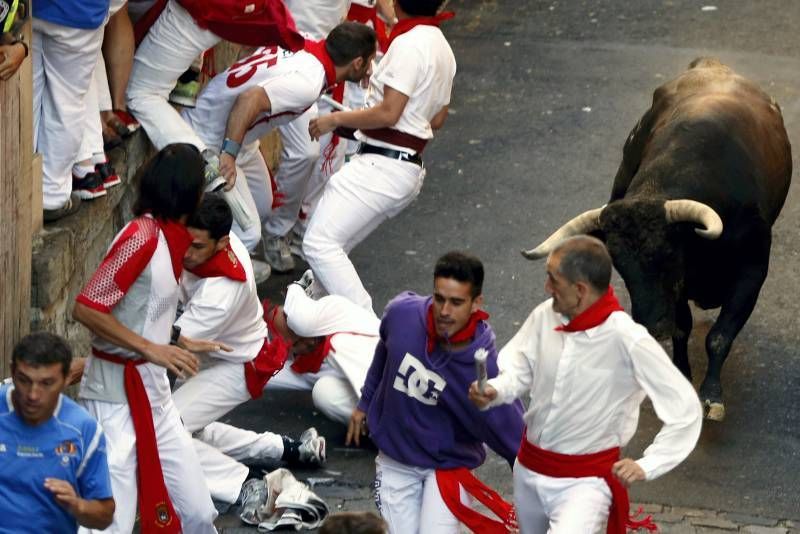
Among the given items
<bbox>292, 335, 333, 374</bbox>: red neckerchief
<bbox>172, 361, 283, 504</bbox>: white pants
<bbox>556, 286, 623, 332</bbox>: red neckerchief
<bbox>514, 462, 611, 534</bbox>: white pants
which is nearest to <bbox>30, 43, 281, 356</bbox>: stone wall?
<bbox>172, 361, 283, 504</bbox>: white pants

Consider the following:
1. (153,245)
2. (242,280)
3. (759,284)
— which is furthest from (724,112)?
(153,245)

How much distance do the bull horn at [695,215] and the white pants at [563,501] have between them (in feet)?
8.56

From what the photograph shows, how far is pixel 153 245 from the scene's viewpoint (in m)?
6.58

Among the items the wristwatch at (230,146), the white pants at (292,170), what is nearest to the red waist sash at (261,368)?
the wristwatch at (230,146)

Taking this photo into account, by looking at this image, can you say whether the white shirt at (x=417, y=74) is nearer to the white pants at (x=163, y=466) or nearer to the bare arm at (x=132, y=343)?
the white pants at (x=163, y=466)

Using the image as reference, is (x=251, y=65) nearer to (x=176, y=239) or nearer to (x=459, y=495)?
(x=176, y=239)

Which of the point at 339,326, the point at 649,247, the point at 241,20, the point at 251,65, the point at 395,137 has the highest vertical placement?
the point at 241,20

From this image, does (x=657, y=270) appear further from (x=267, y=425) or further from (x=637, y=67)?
(x=637, y=67)

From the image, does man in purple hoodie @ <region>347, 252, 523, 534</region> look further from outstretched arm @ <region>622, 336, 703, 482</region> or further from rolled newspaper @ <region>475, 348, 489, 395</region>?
outstretched arm @ <region>622, 336, 703, 482</region>

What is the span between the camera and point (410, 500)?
7074mm

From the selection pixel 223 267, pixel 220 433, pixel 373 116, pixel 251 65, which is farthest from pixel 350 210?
pixel 223 267

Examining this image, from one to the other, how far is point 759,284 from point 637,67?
5837mm

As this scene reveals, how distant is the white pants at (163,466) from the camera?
22.4ft

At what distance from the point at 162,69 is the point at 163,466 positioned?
3162 mm
